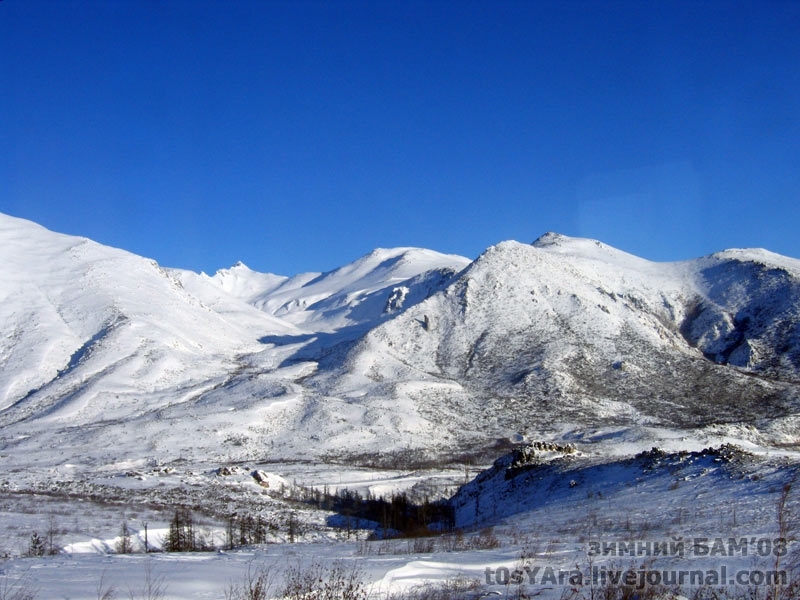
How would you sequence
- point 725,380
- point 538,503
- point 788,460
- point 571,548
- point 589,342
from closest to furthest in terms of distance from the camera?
point 571,548 < point 788,460 < point 538,503 < point 725,380 < point 589,342

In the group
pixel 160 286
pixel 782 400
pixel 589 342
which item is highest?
pixel 160 286

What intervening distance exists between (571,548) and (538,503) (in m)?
15.7

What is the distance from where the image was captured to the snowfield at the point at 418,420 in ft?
42.6

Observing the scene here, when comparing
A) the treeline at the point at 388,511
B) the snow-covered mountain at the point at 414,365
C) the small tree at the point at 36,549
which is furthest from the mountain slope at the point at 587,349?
the small tree at the point at 36,549

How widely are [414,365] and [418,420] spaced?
24897 mm

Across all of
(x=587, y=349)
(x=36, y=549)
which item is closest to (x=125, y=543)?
(x=36, y=549)

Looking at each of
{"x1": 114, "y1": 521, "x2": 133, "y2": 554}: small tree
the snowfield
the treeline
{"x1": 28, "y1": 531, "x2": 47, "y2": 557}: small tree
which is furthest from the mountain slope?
{"x1": 28, "y1": 531, "x2": 47, "y2": 557}: small tree

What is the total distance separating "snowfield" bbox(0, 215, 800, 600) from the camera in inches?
511

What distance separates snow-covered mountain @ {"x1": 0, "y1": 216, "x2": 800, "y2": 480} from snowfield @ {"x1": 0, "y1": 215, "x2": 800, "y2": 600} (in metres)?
0.52

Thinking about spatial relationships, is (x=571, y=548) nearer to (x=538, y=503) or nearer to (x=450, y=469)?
(x=538, y=503)

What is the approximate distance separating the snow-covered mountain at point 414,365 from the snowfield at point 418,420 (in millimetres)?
521

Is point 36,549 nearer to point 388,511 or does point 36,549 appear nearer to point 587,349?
point 388,511

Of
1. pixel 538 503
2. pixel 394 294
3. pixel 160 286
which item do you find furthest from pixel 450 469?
pixel 394 294

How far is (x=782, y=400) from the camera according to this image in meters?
75.1
